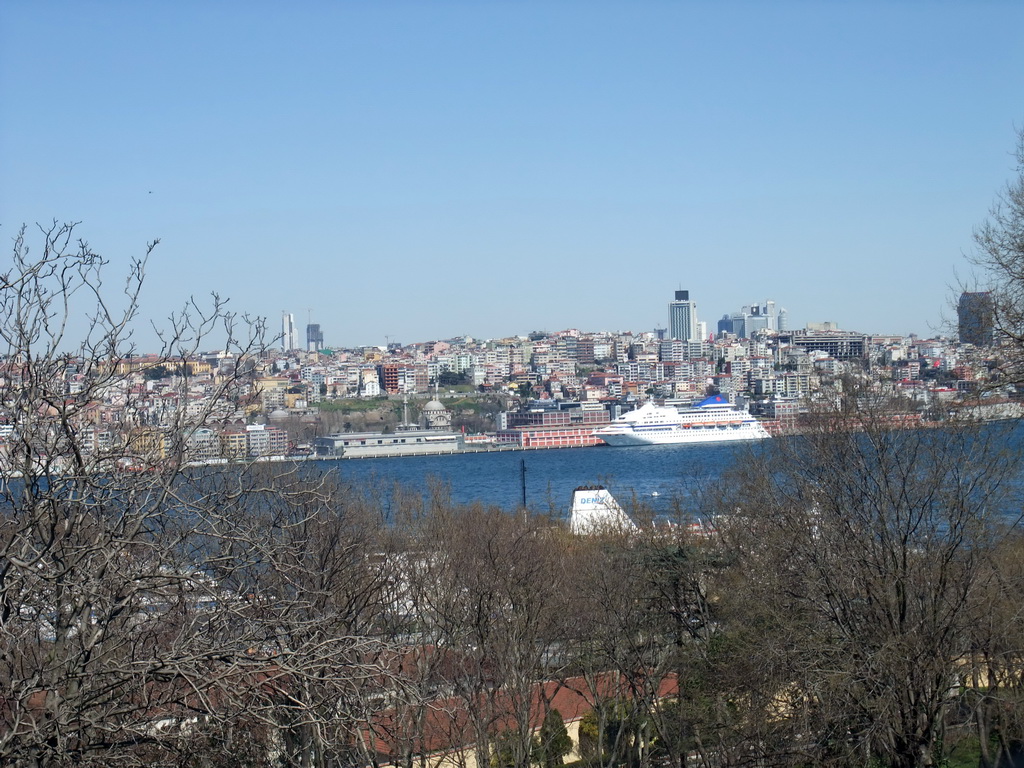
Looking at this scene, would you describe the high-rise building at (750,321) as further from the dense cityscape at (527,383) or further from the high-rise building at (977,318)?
the high-rise building at (977,318)

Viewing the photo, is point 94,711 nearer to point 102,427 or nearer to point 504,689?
point 102,427

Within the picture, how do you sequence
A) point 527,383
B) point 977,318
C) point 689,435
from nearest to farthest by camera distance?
point 977,318
point 689,435
point 527,383

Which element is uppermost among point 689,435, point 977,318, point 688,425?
point 977,318

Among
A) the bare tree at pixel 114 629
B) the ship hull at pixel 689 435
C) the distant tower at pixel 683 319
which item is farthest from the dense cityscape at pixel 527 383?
the bare tree at pixel 114 629

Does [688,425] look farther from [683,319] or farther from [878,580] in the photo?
[683,319]

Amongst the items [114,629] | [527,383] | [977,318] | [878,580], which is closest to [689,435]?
[527,383]

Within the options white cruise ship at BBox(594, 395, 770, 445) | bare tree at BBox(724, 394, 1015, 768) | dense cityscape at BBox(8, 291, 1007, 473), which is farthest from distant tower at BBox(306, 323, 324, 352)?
bare tree at BBox(724, 394, 1015, 768)
